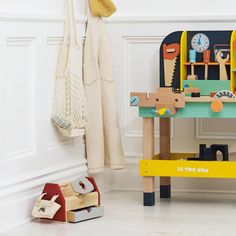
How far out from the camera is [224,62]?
3736 mm

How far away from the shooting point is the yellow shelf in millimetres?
3557

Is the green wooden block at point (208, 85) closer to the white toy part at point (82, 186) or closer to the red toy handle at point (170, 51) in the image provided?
the red toy handle at point (170, 51)

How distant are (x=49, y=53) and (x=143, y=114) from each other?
56 centimetres

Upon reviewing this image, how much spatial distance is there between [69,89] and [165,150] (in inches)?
26.4

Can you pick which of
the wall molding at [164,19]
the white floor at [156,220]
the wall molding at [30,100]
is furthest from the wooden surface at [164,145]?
the wall molding at [30,100]

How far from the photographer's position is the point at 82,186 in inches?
136

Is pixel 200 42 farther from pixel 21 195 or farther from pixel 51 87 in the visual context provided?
pixel 21 195

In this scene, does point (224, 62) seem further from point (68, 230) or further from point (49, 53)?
point (68, 230)

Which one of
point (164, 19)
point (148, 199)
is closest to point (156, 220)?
point (148, 199)

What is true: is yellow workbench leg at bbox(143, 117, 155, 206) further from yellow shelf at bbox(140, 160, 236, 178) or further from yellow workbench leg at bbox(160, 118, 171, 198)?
yellow workbench leg at bbox(160, 118, 171, 198)

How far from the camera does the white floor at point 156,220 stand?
312 cm

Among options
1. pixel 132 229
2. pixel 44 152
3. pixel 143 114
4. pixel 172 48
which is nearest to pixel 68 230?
pixel 132 229

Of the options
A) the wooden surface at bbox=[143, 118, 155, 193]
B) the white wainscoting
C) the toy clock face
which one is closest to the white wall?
the white wainscoting

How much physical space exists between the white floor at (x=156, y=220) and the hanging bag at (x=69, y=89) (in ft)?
1.52
